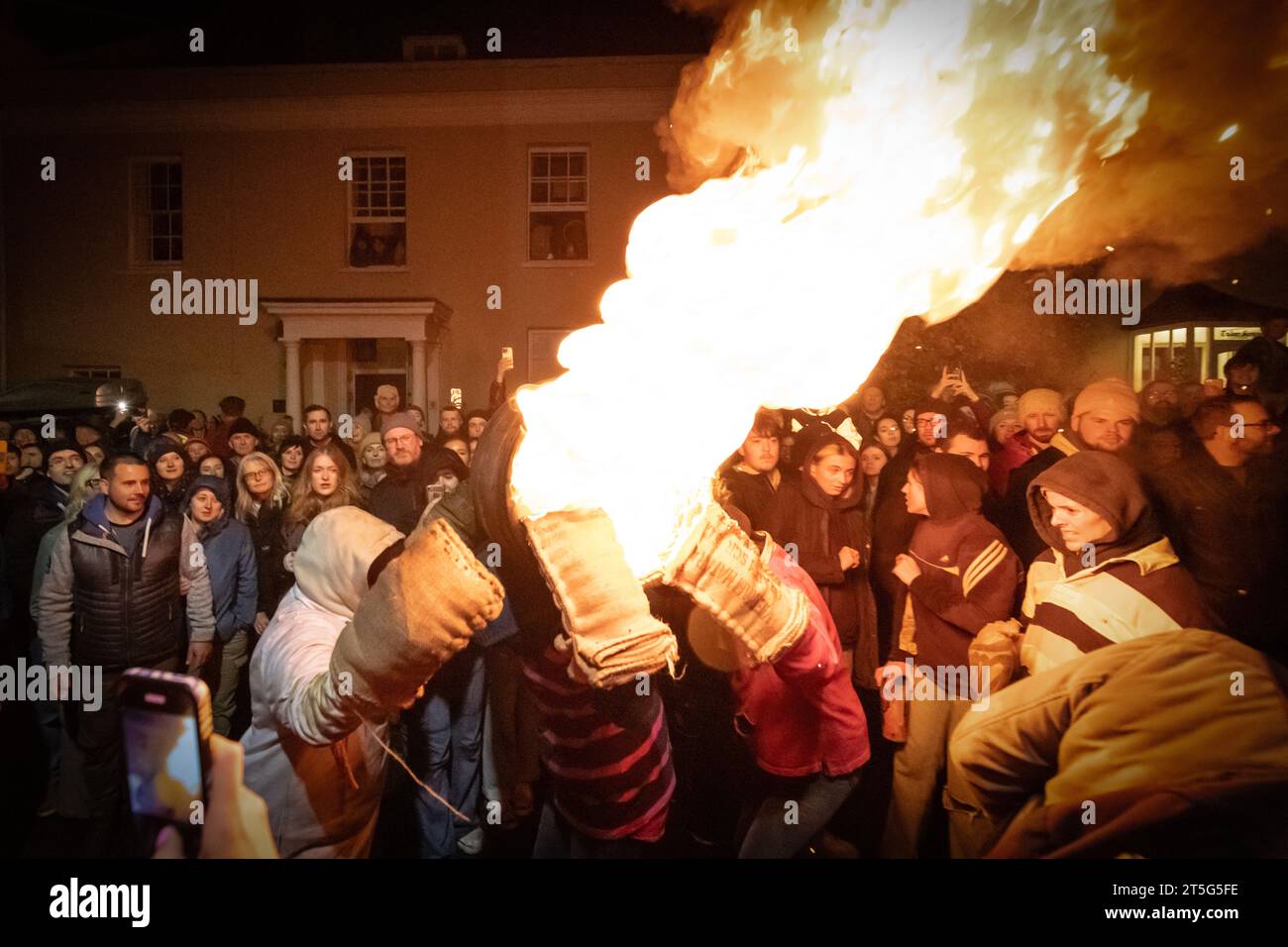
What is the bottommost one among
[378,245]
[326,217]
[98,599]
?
[98,599]

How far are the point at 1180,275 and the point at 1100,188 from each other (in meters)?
0.60

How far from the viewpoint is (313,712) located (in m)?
2.34

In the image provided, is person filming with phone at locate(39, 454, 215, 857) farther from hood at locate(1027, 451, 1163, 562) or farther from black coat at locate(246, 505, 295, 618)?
hood at locate(1027, 451, 1163, 562)

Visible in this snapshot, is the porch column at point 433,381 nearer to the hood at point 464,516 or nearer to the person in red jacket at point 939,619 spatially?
the hood at point 464,516

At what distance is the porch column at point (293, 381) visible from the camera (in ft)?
16.8

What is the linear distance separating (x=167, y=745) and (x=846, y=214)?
10.1 feet

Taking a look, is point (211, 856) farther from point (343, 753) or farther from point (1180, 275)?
point (1180, 275)

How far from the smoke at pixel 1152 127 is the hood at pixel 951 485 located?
0.92 m

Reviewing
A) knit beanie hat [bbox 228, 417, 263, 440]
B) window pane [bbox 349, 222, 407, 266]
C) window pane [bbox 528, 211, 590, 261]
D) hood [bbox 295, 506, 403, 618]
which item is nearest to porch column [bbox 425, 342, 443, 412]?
window pane [bbox 349, 222, 407, 266]

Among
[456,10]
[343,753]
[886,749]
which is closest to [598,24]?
Result: [456,10]

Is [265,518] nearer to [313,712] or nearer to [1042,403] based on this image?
[313,712]

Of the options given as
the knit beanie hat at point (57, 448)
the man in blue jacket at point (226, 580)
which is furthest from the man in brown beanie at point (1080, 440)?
the knit beanie hat at point (57, 448)

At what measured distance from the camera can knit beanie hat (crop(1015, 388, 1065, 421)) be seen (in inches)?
144

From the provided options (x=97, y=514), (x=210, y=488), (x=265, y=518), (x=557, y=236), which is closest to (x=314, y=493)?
(x=265, y=518)
